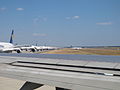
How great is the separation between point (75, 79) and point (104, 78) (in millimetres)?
542

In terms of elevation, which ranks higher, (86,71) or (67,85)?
(86,71)

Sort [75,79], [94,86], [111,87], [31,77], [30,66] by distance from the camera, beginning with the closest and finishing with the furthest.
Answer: [111,87] → [94,86] → [75,79] → [31,77] → [30,66]

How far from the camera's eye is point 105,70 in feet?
10.5

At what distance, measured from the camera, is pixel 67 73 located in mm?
3387

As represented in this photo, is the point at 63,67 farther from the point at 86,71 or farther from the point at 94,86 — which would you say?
the point at 94,86

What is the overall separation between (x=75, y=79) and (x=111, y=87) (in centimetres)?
71

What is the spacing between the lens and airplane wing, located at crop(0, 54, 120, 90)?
286 cm

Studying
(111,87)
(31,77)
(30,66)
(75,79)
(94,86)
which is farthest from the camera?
(30,66)

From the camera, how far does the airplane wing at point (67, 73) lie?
Result: 286 centimetres

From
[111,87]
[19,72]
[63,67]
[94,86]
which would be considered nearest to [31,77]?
[19,72]

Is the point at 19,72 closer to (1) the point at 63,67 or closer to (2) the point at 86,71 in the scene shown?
(1) the point at 63,67

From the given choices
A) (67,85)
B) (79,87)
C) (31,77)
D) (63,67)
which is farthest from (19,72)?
(79,87)

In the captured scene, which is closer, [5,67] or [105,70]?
[105,70]

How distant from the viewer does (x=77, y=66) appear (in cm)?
367
